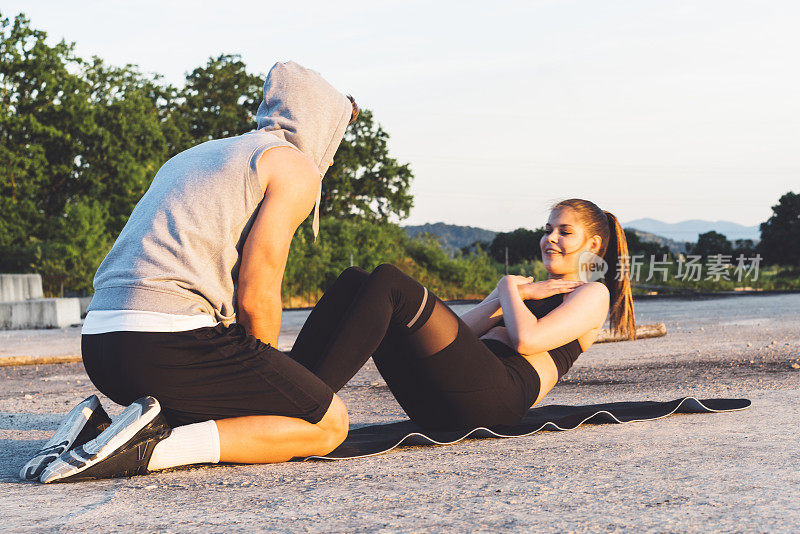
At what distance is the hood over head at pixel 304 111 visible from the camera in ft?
11.0

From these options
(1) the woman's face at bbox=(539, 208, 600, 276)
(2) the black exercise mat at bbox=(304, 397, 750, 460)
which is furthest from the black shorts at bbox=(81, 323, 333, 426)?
(1) the woman's face at bbox=(539, 208, 600, 276)

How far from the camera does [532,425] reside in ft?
13.0

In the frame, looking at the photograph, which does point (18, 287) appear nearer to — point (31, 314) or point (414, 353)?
point (31, 314)

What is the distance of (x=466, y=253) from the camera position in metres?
32.5

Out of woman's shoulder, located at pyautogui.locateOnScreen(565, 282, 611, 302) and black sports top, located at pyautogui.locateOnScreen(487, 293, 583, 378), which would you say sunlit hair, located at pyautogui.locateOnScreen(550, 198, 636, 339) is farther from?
black sports top, located at pyautogui.locateOnScreen(487, 293, 583, 378)

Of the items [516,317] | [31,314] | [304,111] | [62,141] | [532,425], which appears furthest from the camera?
[62,141]

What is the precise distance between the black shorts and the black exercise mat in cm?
37

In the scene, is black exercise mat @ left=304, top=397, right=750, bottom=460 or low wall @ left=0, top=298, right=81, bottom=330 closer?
black exercise mat @ left=304, top=397, right=750, bottom=460

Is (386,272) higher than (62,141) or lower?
lower

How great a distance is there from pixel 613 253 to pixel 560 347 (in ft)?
1.90

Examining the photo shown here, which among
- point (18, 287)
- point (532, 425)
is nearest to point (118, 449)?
point (532, 425)

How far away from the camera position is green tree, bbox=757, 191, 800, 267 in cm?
5272

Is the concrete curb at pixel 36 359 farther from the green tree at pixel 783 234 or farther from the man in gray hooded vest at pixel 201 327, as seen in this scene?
the green tree at pixel 783 234

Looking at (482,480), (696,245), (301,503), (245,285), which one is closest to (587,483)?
(482,480)
